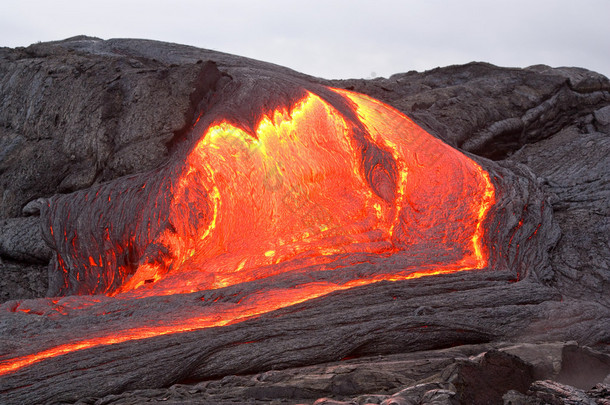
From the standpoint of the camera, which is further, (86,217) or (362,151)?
(362,151)

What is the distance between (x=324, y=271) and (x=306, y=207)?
5.66 ft

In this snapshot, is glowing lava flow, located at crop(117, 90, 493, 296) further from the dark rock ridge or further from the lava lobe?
the dark rock ridge

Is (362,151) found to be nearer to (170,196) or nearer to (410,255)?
(410,255)

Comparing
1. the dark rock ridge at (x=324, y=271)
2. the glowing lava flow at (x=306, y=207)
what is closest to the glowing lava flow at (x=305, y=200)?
the glowing lava flow at (x=306, y=207)

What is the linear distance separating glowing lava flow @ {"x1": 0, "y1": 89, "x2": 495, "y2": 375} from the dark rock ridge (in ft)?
1.24

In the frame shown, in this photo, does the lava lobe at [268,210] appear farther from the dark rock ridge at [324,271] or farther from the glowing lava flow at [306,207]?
the dark rock ridge at [324,271]

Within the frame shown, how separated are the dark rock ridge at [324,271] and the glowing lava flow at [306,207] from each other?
0.38 meters

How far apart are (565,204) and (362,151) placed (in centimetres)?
340

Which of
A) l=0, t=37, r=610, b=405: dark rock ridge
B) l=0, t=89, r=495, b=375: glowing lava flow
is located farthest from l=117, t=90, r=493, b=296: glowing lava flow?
l=0, t=37, r=610, b=405: dark rock ridge

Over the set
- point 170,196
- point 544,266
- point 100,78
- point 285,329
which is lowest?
point 285,329

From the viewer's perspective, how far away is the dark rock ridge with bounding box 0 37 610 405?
5820 mm

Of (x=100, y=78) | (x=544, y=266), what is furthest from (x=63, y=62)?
(x=544, y=266)

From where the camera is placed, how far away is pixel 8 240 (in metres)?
10.9

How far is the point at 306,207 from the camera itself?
9602mm
